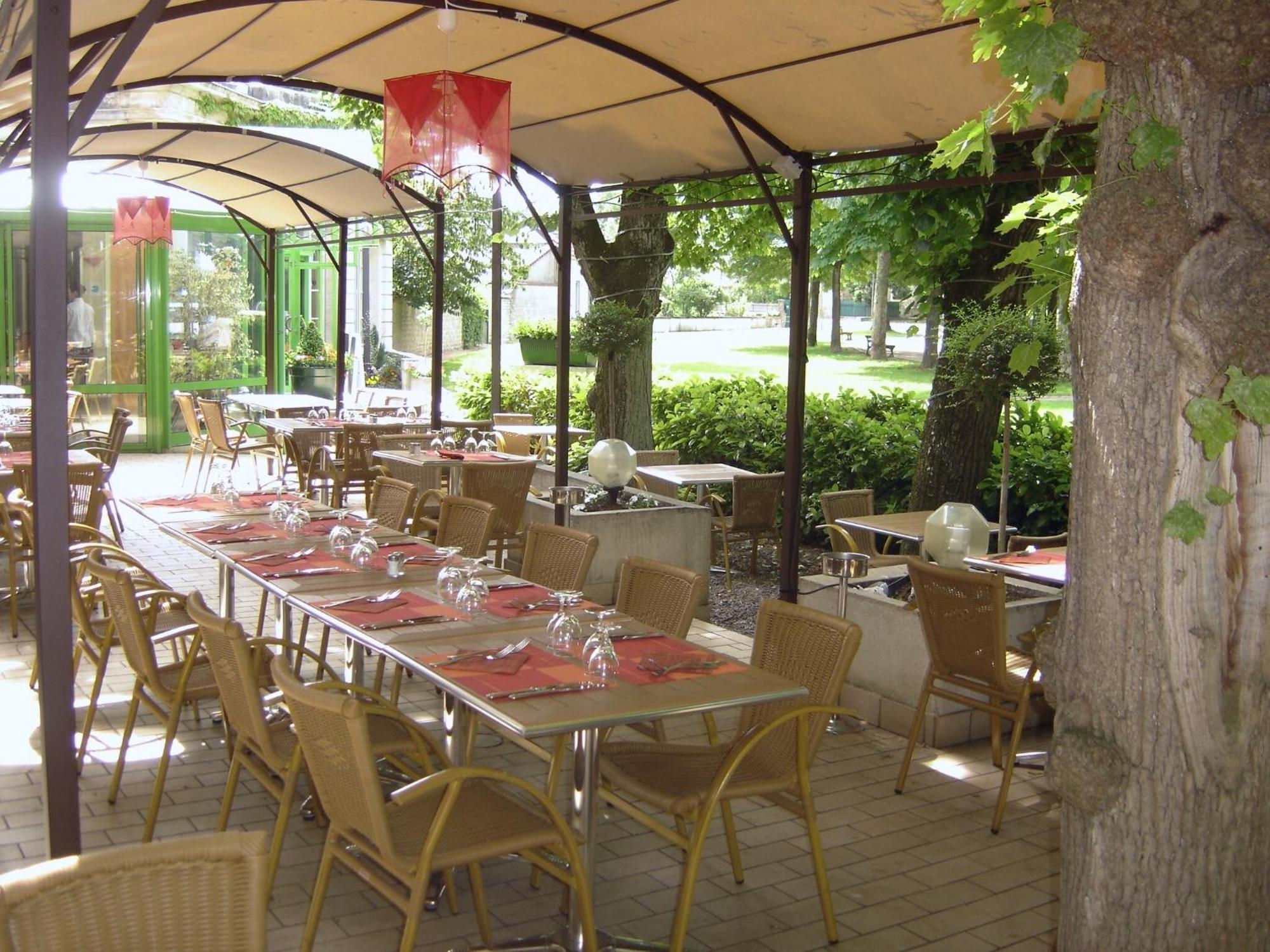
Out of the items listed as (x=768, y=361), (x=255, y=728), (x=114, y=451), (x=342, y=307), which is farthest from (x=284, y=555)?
(x=768, y=361)

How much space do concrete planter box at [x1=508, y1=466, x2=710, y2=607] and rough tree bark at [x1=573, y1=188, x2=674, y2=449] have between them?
3.54 m

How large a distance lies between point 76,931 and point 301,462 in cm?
940

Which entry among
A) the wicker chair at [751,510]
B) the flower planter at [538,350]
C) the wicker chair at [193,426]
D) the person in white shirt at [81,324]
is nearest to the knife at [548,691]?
the wicker chair at [751,510]

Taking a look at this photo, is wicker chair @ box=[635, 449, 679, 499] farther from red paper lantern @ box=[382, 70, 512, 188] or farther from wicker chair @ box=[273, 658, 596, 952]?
wicker chair @ box=[273, 658, 596, 952]

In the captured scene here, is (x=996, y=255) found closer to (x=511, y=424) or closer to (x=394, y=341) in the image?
(x=511, y=424)

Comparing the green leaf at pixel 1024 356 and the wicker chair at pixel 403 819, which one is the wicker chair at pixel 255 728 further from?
the green leaf at pixel 1024 356

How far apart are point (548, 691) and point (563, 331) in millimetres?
6485

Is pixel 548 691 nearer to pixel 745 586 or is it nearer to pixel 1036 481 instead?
pixel 745 586

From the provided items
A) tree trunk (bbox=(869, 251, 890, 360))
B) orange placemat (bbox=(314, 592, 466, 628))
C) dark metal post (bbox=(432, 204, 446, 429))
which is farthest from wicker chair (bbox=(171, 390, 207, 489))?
tree trunk (bbox=(869, 251, 890, 360))

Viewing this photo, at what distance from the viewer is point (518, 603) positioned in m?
4.64

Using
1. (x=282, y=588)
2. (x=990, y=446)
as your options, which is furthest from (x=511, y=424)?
(x=282, y=588)

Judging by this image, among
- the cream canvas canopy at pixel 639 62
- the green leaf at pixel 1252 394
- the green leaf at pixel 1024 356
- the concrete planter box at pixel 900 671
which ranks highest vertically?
the cream canvas canopy at pixel 639 62

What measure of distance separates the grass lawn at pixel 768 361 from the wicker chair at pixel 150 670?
17.4 metres

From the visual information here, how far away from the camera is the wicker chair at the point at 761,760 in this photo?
3.60 meters
